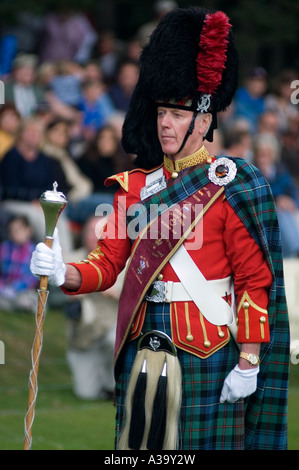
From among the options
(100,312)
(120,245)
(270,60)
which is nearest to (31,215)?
(100,312)

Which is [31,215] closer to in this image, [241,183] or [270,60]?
[241,183]

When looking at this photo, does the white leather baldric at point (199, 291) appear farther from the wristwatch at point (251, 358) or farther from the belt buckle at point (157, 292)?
the wristwatch at point (251, 358)

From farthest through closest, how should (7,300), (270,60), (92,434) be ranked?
1. (270,60)
2. (7,300)
3. (92,434)

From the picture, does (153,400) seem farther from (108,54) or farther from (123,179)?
(108,54)

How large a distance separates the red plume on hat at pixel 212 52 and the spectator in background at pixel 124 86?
307 inches

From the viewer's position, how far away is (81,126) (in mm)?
11531

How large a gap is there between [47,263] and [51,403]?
385 cm

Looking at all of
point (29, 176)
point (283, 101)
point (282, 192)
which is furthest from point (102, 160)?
point (283, 101)

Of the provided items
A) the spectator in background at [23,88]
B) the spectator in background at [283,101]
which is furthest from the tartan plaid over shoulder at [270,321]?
the spectator in background at [283,101]

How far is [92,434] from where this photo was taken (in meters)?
7.00

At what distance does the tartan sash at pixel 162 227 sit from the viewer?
14.6 ft

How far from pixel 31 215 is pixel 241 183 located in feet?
17.2

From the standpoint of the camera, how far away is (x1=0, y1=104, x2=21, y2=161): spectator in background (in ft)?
33.3
